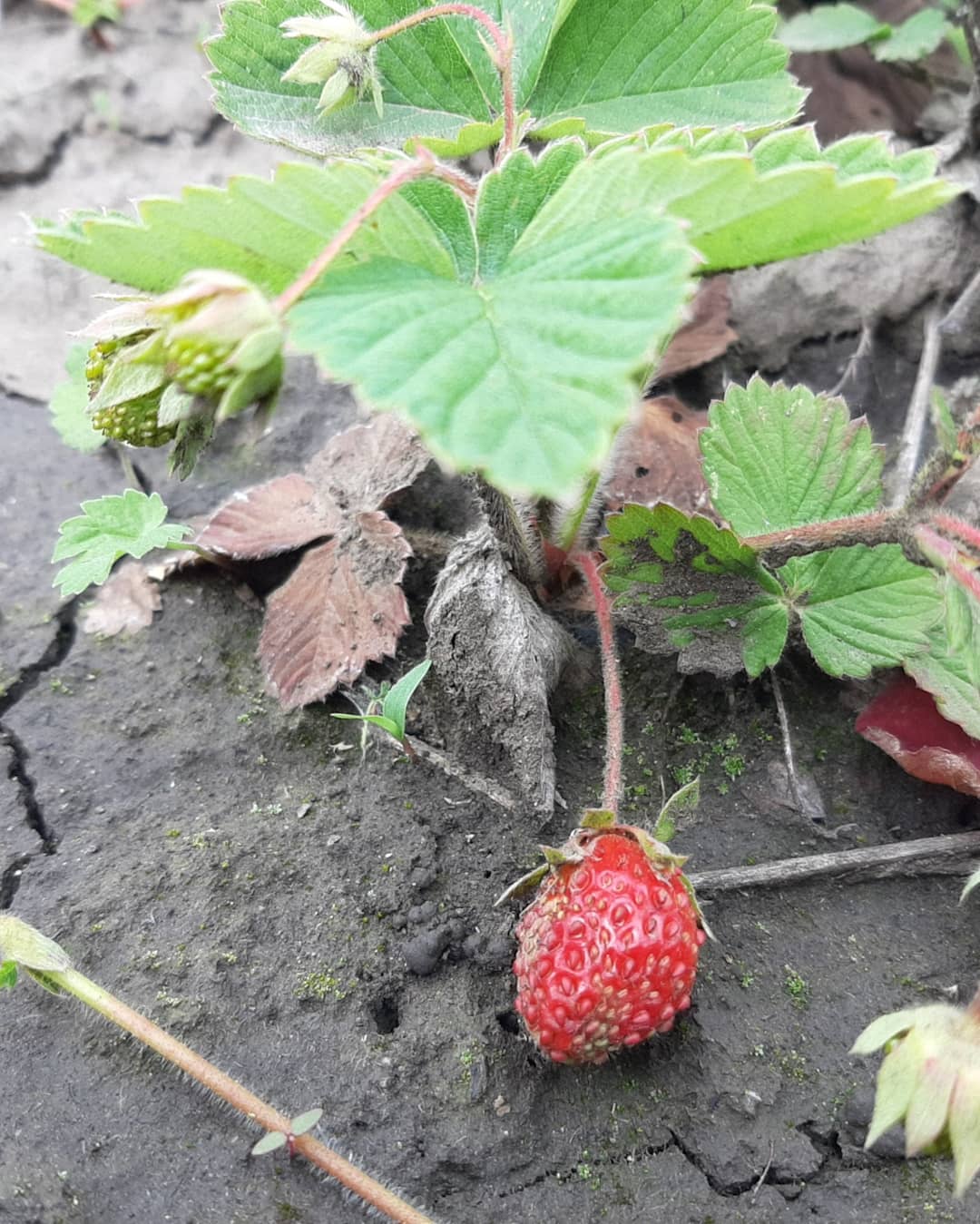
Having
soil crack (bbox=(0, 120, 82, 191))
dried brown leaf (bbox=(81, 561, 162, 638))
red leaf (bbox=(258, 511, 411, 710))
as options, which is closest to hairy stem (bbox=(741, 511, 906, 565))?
Result: red leaf (bbox=(258, 511, 411, 710))

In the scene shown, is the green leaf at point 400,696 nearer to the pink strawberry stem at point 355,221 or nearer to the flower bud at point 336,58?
the pink strawberry stem at point 355,221

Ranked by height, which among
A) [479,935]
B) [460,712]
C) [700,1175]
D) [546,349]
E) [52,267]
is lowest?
[700,1175]

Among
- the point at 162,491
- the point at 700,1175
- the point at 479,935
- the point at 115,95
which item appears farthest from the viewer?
the point at 115,95

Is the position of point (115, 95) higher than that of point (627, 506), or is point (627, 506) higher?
point (115, 95)

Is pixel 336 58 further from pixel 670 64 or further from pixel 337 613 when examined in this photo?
pixel 337 613

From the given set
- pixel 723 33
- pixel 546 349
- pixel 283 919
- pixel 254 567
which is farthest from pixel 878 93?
pixel 283 919

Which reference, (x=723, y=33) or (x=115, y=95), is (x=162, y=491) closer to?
(x=723, y=33)

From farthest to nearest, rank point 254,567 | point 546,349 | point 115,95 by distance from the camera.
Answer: point 115,95 < point 254,567 < point 546,349

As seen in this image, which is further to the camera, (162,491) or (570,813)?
(162,491)
